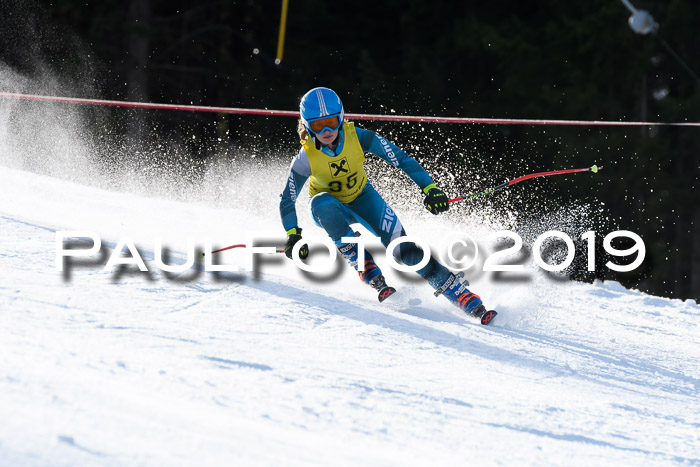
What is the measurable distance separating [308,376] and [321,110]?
5.62ft

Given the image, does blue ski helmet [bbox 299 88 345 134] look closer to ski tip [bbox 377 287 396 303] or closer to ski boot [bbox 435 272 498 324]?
ski tip [bbox 377 287 396 303]

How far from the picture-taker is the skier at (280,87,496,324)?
13.5 feet

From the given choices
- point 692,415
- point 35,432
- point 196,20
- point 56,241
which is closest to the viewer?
point 35,432

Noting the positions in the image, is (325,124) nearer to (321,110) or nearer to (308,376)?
(321,110)

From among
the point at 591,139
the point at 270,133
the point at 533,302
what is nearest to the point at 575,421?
the point at 533,302

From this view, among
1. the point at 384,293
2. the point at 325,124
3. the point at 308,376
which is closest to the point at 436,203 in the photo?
the point at 384,293

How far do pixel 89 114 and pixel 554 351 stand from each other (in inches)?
484

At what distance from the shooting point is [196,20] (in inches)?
665

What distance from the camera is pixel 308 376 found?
2766 millimetres

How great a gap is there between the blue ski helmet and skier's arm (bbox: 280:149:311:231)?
8.2 inches

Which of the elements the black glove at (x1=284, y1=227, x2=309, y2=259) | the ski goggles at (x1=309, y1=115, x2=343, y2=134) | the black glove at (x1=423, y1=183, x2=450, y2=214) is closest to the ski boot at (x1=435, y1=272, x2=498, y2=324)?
the black glove at (x1=423, y1=183, x2=450, y2=214)

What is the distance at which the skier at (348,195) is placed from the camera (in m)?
4.13

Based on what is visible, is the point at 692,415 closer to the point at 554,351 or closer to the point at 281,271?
the point at 554,351

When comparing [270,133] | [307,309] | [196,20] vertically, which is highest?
[196,20]
